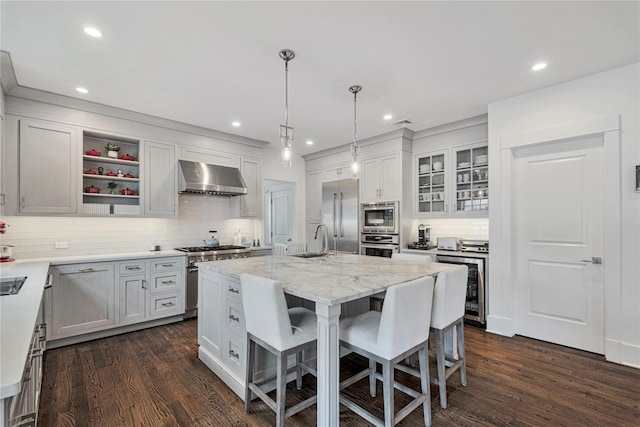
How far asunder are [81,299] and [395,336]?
3405 mm

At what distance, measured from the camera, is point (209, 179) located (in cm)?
438

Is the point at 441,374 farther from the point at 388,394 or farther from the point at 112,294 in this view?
the point at 112,294

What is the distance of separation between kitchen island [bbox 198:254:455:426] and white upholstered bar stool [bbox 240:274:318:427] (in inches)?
4.8

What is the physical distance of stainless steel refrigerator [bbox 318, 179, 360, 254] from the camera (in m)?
5.29

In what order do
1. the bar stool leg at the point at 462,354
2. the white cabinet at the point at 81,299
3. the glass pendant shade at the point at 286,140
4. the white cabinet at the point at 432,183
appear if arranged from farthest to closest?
1. the white cabinet at the point at 432,183
2. the white cabinet at the point at 81,299
3. the glass pendant shade at the point at 286,140
4. the bar stool leg at the point at 462,354

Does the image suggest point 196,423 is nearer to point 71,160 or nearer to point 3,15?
point 3,15

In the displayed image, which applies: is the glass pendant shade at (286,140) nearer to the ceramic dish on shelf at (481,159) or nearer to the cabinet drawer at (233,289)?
the cabinet drawer at (233,289)

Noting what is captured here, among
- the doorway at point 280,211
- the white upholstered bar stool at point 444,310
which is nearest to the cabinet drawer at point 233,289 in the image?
the white upholstered bar stool at point 444,310

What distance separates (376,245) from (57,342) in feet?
13.7

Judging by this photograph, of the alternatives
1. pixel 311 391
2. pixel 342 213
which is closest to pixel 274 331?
pixel 311 391

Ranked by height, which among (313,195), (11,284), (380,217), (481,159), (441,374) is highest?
(481,159)

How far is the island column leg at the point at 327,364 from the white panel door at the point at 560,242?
282 centimetres

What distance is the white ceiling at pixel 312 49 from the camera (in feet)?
6.69

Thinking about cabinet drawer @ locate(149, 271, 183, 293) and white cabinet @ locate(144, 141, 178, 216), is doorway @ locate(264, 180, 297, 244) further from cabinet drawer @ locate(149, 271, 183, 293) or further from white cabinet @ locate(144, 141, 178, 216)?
cabinet drawer @ locate(149, 271, 183, 293)
